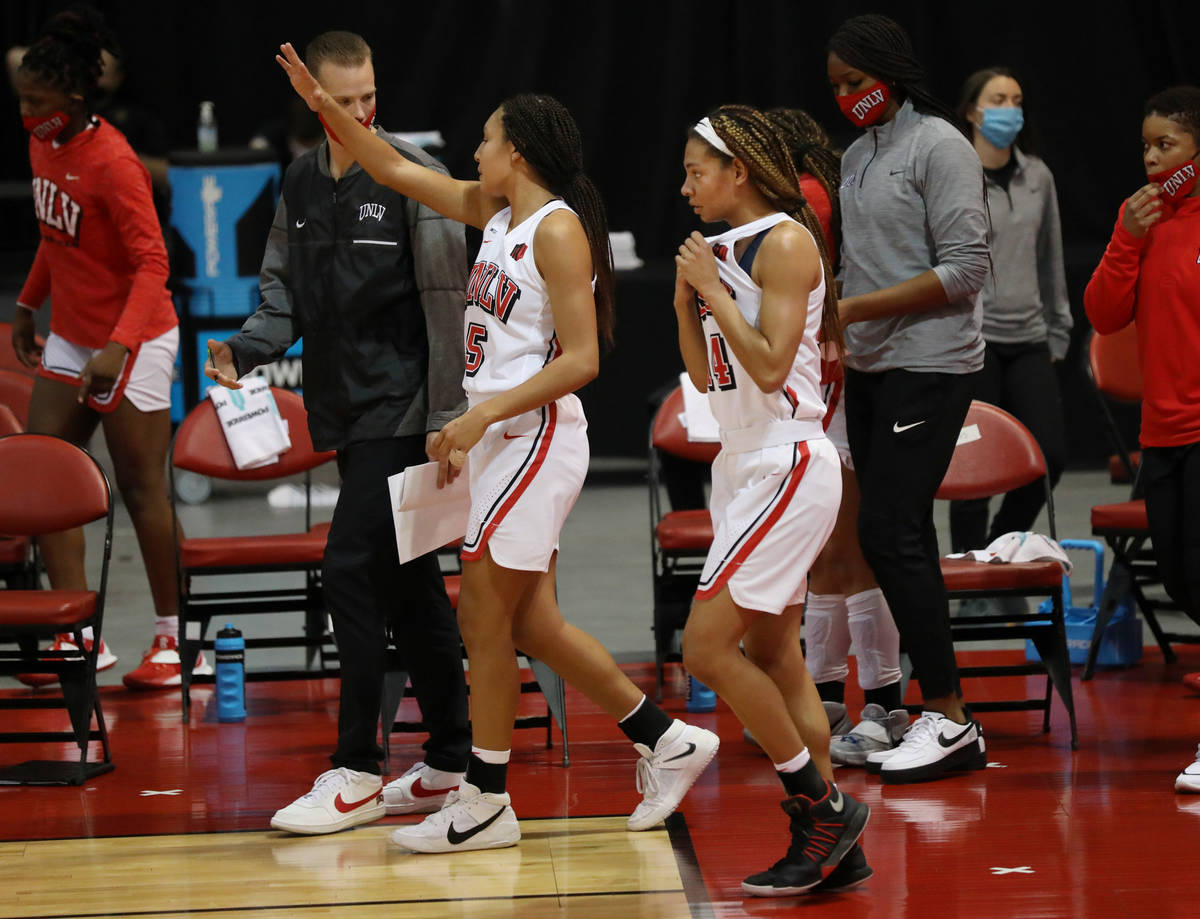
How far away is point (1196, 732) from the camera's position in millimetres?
4727

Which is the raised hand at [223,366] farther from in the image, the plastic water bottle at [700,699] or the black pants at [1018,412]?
the black pants at [1018,412]

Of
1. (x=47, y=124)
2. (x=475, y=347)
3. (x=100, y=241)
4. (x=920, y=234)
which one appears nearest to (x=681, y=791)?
(x=475, y=347)

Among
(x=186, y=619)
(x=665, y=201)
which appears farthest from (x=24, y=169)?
(x=186, y=619)

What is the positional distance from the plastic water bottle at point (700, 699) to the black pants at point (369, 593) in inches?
48.2

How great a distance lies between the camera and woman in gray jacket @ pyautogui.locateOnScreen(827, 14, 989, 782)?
4227mm

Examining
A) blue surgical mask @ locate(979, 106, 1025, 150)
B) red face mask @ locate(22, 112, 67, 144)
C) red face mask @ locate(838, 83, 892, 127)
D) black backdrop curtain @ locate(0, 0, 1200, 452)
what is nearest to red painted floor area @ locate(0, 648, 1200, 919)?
red face mask @ locate(838, 83, 892, 127)

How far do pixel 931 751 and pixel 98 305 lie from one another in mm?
3058

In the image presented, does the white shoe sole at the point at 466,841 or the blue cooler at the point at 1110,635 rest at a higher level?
the white shoe sole at the point at 466,841

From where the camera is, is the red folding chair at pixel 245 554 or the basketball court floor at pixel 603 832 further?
the red folding chair at pixel 245 554

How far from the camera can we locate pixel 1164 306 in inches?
166

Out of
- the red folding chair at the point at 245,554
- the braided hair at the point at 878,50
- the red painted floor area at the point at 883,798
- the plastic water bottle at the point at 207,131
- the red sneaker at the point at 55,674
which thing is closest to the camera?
the red painted floor area at the point at 883,798

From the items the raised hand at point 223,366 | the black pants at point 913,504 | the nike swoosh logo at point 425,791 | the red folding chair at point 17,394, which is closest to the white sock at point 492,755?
the nike swoosh logo at point 425,791

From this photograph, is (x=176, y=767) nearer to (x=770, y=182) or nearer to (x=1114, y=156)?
(x=770, y=182)

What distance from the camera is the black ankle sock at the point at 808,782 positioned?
11.1 feet
